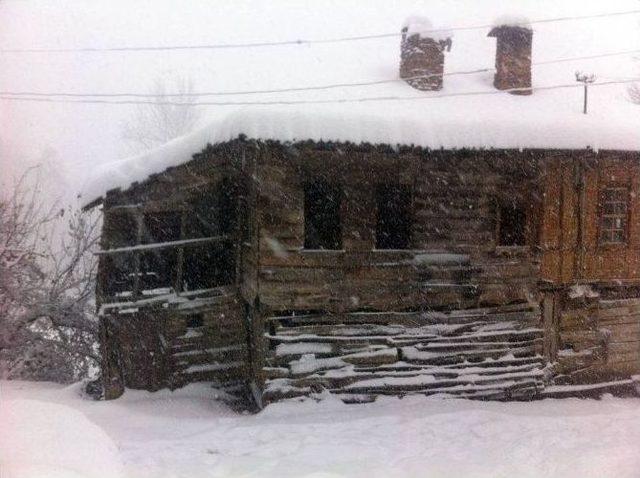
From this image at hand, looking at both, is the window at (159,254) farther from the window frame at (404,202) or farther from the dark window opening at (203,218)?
the window frame at (404,202)

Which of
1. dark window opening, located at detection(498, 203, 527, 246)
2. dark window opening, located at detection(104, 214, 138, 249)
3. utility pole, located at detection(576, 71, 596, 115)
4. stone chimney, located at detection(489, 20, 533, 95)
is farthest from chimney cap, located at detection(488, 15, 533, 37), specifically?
dark window opening, located at detection(104, 214, 138, 249)

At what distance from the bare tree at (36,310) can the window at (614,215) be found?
12.1 metres

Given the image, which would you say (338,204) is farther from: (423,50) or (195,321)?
(423,50)

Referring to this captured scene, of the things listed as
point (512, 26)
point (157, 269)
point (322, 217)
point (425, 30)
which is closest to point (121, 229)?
point (157, 269)

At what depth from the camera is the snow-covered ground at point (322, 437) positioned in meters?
5.32

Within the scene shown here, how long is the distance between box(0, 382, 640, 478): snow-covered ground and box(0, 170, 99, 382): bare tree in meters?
2.56

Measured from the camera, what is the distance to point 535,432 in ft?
28.5

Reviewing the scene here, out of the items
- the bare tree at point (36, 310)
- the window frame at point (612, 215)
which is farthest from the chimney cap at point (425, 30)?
the bare tree at point (36, 310)

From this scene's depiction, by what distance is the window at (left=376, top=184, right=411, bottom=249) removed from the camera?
34.2ft

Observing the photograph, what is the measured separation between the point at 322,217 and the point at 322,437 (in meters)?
4.11

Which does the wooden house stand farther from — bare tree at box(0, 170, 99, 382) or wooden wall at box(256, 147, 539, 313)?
bare tree at box(0, 170, 99, 382)

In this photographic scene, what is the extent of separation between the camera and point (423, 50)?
1407cm

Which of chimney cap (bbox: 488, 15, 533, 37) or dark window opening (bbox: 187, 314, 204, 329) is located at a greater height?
chimney cap (bbox: 488, 15, 533, 37)

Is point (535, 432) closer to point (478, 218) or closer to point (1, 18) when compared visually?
point (478, 218)
